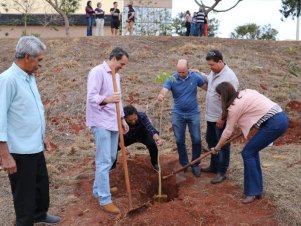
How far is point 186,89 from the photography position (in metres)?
5.76

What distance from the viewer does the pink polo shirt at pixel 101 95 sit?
179 inches

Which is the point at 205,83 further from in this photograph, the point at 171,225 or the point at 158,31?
the point at 158,31

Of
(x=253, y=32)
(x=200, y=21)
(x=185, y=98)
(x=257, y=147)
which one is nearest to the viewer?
(x=257, y=147)

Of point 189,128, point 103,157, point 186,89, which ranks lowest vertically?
point 103,157

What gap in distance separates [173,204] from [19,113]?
2.03 meters

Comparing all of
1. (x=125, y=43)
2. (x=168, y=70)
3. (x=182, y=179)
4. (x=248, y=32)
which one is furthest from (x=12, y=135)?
(x=248, y=32)

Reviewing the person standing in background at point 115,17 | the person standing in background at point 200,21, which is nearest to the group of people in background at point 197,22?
the person standing in background at point 200,21

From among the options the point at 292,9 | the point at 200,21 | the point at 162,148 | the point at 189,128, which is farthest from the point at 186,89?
the point at 292,9

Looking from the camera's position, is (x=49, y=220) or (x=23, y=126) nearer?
(x=23, y=126)

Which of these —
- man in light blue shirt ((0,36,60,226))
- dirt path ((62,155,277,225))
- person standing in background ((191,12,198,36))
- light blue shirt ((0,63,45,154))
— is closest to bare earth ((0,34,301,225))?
dirt path ((62,155,277,225))

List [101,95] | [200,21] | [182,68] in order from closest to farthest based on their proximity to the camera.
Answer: [101,95] < [182,68] < [200,21]

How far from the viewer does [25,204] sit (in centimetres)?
406

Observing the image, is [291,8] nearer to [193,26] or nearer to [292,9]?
[292,9]

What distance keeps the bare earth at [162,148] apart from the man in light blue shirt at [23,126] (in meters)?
0.88
